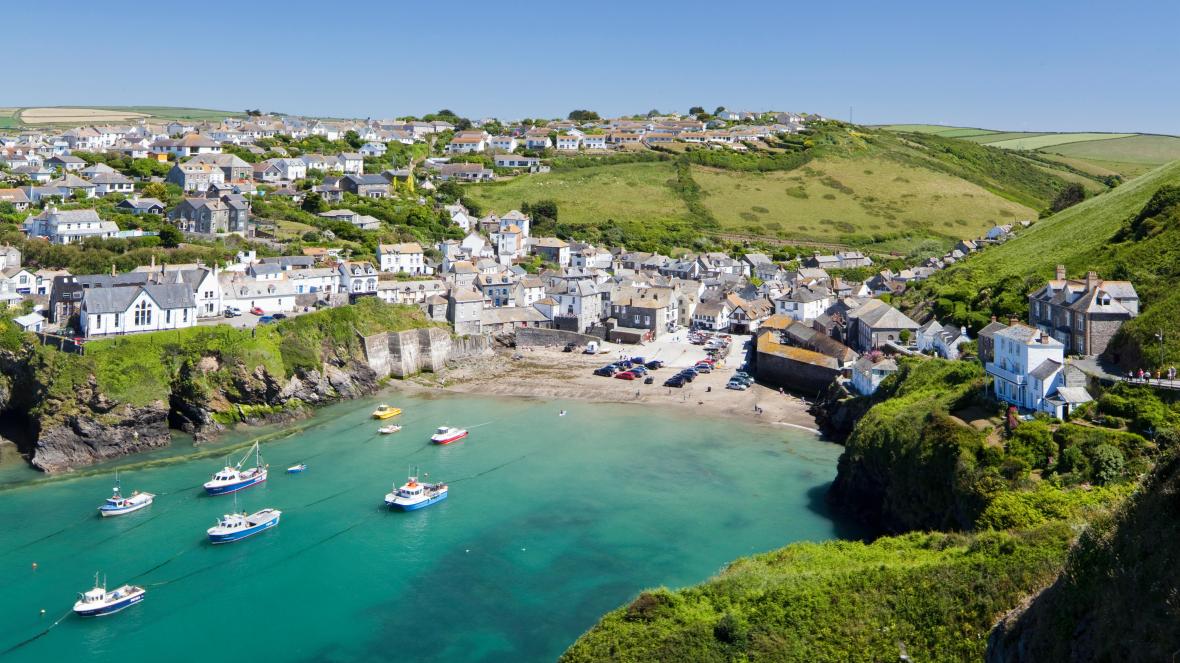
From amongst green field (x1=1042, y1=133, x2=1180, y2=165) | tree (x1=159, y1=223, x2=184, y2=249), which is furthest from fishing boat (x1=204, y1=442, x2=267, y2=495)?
green field (x1=1042, y1=133, x2=1180, y2=165)

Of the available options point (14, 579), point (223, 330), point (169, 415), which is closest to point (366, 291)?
point (223, 330)

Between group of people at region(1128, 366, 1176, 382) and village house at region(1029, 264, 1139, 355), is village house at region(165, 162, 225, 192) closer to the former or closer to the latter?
village house at region(1029, 264, 1139, 355)

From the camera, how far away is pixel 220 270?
54.3 metres

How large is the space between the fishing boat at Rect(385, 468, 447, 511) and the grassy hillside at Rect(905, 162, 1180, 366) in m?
26.5

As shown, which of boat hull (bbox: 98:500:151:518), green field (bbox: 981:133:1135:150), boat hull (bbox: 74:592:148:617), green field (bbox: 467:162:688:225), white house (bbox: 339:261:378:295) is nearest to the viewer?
boat hull (bbox: 74:592:148:617)

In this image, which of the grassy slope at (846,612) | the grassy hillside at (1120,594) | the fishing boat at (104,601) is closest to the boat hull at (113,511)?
the fishing boat at (104,601)

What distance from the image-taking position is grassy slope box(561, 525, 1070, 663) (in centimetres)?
1759

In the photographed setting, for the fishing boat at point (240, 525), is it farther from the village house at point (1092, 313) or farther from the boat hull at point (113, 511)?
the village house at point (1092, 313)

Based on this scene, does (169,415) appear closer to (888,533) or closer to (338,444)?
(338,444)

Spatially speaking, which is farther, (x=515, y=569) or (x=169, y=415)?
(x=169, y=415)

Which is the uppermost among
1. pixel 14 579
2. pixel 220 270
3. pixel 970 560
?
pixel 220 270

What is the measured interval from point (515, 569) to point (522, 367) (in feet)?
95.1

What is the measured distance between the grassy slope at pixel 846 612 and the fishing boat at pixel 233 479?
19.4 meters

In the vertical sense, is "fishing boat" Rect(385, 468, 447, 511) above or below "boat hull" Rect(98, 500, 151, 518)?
above
